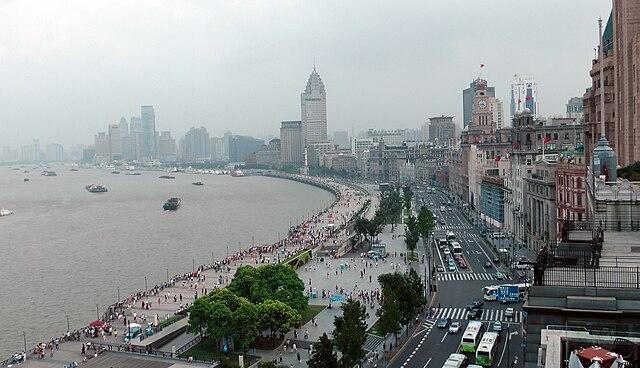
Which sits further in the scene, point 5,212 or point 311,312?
point 5,212

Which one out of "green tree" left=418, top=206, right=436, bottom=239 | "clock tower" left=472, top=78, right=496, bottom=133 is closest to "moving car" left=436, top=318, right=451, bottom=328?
"green tree" left=418, top=206, right=436, bottom=239

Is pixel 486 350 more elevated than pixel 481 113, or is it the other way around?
pixel 481 113

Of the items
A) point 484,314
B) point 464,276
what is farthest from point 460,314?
point 464,276

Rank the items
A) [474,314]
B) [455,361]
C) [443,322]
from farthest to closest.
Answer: [474,314], [443,322], [455,361]

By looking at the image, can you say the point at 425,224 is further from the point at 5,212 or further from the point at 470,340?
the point at 5,212

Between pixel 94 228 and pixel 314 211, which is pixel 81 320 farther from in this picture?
pixel 314 211

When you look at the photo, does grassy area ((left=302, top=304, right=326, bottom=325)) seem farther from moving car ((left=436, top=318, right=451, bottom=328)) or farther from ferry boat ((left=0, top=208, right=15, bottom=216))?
ferry boat ((left=0, top=208, right=15, bottom=216))
